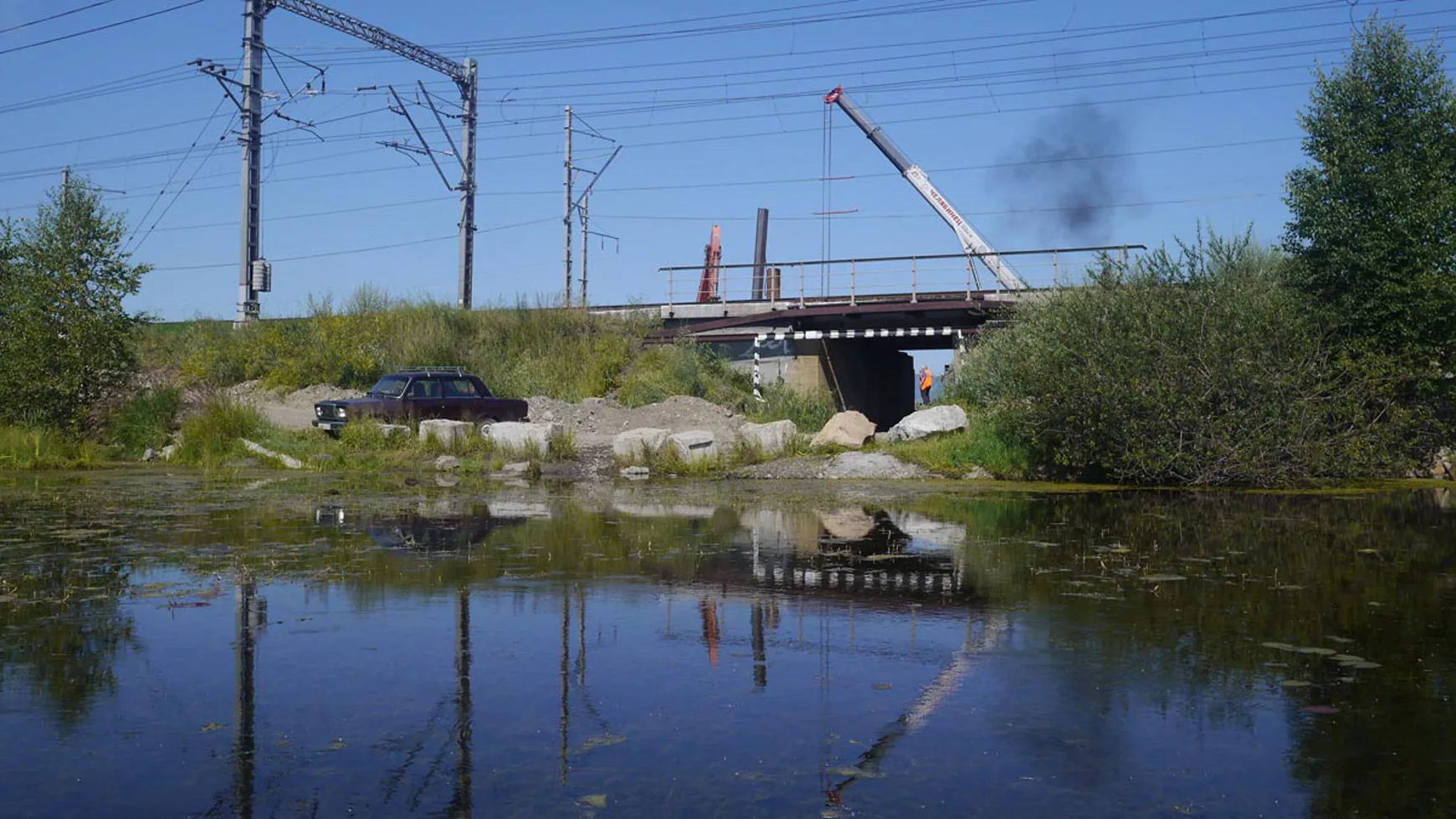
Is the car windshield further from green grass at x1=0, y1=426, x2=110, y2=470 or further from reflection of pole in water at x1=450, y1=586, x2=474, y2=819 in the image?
reflection of pole in water at x1=450, y1=586, x2=474, y2=819

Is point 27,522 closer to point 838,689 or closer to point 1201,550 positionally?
point 838,689

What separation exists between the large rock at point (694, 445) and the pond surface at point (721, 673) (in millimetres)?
10426

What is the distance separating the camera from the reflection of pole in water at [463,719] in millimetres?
4879

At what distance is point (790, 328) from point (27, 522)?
2531cm

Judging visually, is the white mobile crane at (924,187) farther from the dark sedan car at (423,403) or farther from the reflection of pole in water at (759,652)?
the reflection of pole in water at (759,652)

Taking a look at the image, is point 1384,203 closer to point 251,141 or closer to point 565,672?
point 565,672

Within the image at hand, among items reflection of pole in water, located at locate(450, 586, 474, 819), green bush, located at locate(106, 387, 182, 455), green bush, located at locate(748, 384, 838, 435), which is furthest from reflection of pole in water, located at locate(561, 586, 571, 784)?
green bush, located at locate(748, 384, 838, 435)

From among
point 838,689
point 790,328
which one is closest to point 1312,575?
point 838,689

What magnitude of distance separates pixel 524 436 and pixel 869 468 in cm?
742

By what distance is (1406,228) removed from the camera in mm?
22984

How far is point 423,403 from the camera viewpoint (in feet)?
94.1

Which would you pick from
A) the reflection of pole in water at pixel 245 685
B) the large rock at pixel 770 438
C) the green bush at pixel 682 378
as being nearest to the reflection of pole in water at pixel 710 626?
→ the reflection of pole in water at pixel 245 685

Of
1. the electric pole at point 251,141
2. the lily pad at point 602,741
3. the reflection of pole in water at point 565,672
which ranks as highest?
the electric pole at point 251,141

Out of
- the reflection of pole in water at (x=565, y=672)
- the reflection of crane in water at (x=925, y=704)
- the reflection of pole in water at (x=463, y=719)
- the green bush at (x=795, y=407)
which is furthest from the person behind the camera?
the green bush at (x=795, y=407)
